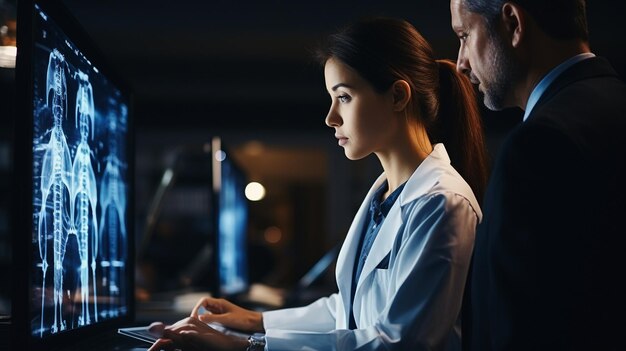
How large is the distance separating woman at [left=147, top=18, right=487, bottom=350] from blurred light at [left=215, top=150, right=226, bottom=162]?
3.32 feet

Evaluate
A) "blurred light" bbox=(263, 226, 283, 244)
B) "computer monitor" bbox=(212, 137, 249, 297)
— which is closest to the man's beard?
"computer monitor" bbox=(212, 137, 249, 297)

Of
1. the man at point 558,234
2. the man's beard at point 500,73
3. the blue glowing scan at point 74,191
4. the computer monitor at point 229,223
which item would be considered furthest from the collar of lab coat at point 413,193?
the computer monitor at point 229,223

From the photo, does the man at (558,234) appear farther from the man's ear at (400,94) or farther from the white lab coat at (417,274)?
the man's ear at (400,94)

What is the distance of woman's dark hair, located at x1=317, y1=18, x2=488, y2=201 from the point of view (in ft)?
5.60

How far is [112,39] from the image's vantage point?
646cm

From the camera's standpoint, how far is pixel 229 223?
11.3ft

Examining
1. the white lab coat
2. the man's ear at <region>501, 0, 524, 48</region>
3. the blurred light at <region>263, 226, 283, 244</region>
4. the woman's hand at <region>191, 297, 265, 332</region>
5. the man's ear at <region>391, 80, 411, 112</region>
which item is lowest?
the blurred light at <region>263, 226, 283, 244</region>

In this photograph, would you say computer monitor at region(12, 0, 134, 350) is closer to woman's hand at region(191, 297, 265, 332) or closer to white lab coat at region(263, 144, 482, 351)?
woman's hand at region(191, 297, 265, 332)

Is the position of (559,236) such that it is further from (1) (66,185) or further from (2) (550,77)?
(1) (66,185)

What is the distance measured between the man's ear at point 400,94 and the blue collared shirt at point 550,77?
1.21 feet

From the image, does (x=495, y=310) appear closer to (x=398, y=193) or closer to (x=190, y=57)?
(x=398, y=193)

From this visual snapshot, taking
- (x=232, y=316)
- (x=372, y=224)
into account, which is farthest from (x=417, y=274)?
(x=232, y=316)

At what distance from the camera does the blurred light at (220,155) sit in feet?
9.58

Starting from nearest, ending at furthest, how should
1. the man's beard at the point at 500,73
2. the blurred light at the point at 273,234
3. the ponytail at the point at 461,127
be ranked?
the man's beard at the point at 500,73
the ponytail at the point at 461,127
the blurred light at the point at 273,234
